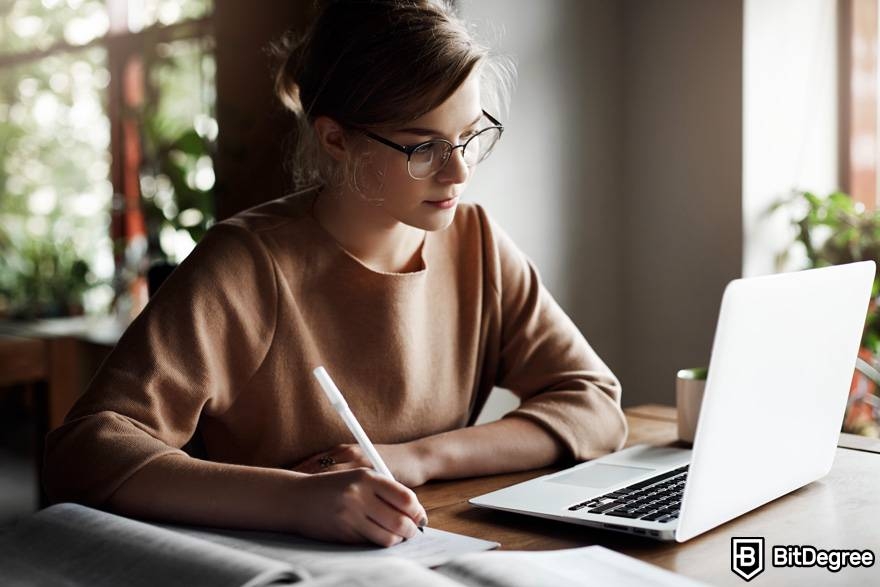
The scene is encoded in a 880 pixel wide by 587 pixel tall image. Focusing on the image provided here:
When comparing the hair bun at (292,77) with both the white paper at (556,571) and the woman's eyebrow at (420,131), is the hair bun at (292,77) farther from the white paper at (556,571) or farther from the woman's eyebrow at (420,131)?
the white paper at (556,571)

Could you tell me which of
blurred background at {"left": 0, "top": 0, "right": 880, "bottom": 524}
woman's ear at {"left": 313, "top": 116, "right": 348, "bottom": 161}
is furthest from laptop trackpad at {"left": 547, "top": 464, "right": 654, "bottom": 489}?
blurred background at {"left": 0, "top": 0, "right": 880, "bottom": 524}

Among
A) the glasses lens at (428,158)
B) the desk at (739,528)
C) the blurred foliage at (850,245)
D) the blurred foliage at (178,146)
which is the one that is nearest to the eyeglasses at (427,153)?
the glasses lens at (428,158)

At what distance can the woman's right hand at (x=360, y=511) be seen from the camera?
952 mm

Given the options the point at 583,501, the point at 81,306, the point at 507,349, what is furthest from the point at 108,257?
the point at 583,501

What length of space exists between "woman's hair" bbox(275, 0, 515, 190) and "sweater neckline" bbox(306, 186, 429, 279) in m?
0.07

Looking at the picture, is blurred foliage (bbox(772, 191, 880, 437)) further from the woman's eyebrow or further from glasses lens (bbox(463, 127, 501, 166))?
the woman's eyebrow

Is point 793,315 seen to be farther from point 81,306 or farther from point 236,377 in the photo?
point 81,306

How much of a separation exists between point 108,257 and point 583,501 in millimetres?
3505

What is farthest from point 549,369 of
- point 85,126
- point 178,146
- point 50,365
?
point 85,126

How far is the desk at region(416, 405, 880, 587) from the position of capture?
88 centimetres

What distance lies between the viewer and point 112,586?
2.73ft

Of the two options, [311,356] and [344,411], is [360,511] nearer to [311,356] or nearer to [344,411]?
→ [344,411]

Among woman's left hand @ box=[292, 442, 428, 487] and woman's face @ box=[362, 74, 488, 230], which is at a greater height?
woman's face @ box=[362, 74, 488, 230]

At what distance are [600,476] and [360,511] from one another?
0.36 metres
